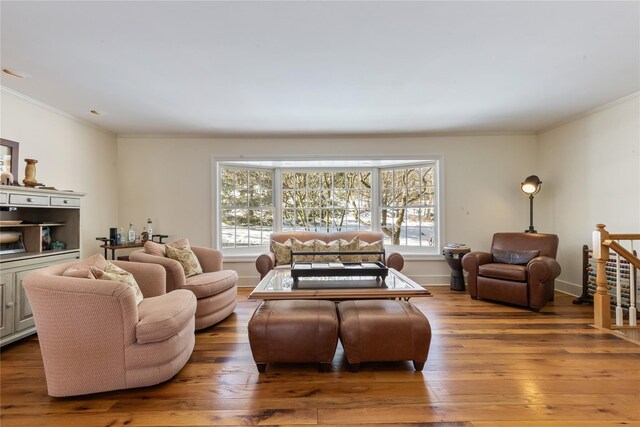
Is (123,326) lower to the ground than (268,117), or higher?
lower

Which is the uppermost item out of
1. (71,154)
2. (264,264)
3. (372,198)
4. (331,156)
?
(331,156)

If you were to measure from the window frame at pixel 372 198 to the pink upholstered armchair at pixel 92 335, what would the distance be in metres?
2.86

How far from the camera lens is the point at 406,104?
354cm

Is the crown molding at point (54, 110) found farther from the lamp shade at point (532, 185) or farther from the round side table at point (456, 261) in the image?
the lamp shade at point (532, 185)

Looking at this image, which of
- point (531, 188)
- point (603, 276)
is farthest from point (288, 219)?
point (603, 276)

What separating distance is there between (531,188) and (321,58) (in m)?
3.69

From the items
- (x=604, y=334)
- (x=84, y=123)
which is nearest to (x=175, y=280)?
(x=84, y=123)

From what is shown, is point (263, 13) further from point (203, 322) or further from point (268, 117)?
point (203, 322)

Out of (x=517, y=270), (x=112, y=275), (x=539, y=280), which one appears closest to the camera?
(x=112, y=275)

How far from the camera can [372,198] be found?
17.2 feet

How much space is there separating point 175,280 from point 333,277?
1530mm

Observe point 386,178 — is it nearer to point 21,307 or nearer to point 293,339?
point 293,339

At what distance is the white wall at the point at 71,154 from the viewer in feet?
10.5

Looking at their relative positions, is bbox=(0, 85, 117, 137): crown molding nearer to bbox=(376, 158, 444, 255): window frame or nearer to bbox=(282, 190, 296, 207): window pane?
bbox=(282, 190, 296, 207): window pane
